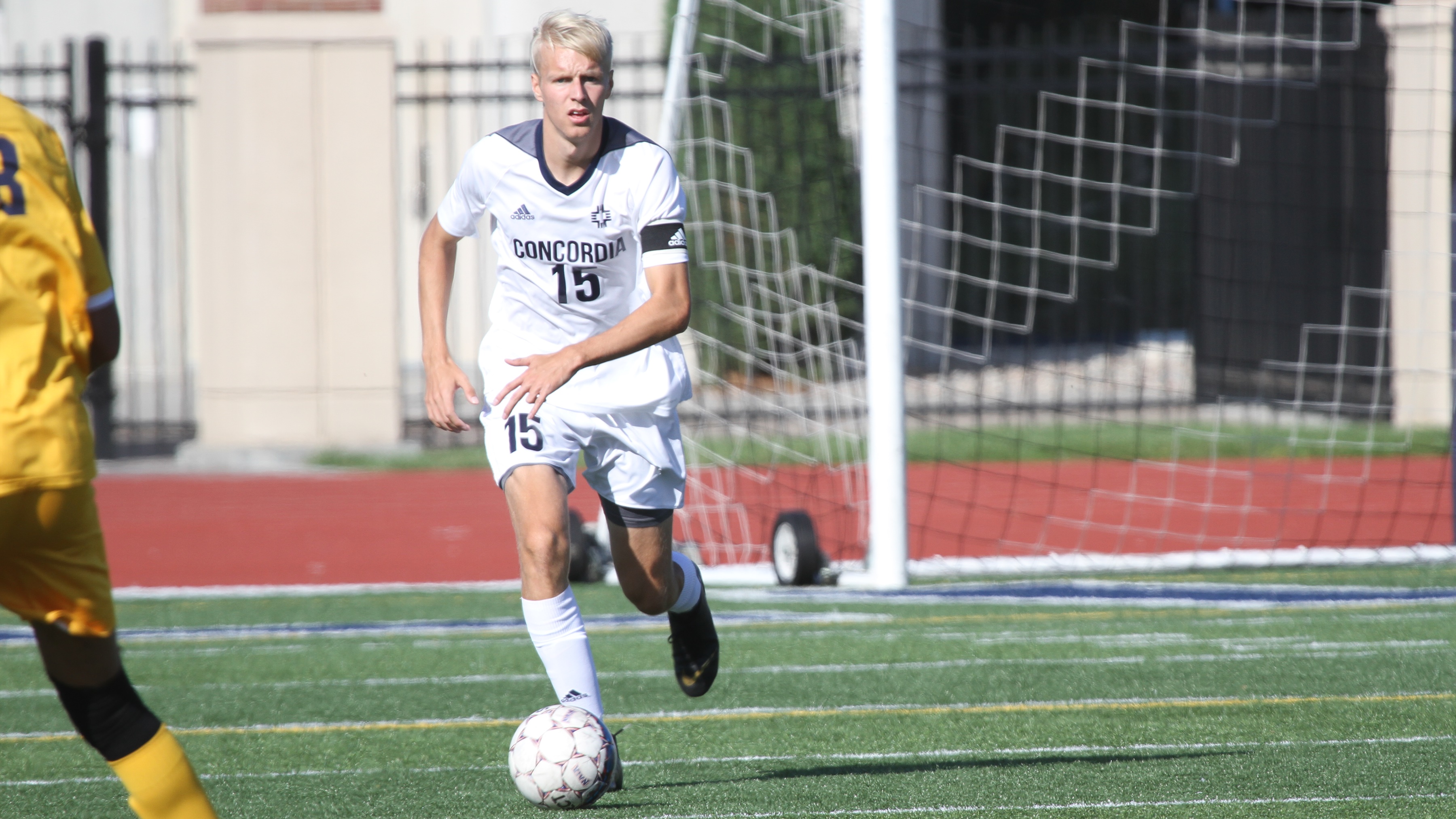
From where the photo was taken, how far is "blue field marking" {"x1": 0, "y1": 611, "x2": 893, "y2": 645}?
24.1ft

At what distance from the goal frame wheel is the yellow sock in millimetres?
5650

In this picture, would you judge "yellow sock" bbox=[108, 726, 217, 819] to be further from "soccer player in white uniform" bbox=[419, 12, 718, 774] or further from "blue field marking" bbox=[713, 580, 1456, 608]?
"blue field marking" bbox=[713, 580, 1456, 608]

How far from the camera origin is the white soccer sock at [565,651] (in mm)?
4215

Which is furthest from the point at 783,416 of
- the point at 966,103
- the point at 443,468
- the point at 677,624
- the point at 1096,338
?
the point at 1096,338

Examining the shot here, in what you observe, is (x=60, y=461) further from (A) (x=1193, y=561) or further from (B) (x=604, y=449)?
Result: (A) (x=1193, y=561)

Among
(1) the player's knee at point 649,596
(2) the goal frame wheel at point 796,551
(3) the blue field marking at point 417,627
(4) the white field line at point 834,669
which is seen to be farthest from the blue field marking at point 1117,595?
(1) the player's knee at point 649,596

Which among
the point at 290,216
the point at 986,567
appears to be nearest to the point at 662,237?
the point at 986,567

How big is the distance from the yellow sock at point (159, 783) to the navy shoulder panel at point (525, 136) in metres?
2.06

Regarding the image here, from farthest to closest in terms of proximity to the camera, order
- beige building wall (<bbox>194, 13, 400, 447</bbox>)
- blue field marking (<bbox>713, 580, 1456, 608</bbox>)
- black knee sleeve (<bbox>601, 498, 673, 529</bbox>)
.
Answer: beige building wall (<bbox>194, 13, 400, 447</bbox>) → blue field marking (<bbox>713, 580, 1456, 608</bbox>) → black knee sleeve (<bbox>601, 498, 673, 529</bbox>)

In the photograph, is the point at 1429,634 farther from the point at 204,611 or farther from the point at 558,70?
the point at 204,611

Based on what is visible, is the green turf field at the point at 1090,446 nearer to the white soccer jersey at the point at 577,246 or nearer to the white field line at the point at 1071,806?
the white soccer jersey at the point at 577,246

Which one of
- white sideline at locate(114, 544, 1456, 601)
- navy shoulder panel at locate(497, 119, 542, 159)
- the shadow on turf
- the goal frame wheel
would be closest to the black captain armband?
navy shoulder panel at locate(497, 119, 542, 159)

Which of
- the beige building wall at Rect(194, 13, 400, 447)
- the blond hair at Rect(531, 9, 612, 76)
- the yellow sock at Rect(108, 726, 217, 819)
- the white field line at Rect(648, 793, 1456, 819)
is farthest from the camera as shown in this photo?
the beige building wall at Rect(194, 13, 400, 447)

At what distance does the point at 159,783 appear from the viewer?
2.90 m
